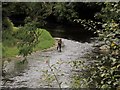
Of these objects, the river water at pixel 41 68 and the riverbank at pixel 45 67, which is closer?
the river water at pixel 41 68

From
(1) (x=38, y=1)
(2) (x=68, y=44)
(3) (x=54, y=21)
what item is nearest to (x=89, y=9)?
(3) (x=54, y=21)

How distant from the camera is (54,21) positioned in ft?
194

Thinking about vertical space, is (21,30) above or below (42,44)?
above

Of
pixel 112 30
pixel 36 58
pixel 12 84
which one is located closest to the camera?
pixel 112 30

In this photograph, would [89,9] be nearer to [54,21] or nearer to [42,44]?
[54,21]

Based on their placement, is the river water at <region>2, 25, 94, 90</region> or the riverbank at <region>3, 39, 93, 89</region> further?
the riverbank at <region>3, 39, 93, 89</region>

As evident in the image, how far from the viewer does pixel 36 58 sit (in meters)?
28.0

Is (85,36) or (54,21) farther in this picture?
(54,21)

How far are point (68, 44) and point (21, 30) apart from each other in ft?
88.6

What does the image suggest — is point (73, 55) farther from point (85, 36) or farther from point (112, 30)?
point (112, 30)

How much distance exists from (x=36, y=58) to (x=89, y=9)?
2698 cm

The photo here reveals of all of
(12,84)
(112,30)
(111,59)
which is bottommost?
(12,84)

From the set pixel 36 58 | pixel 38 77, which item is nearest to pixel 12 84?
pixel 38 77

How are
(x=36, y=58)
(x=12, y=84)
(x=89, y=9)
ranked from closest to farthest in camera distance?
(x=12, y=84), (x=36, y=58), (x=89, y=9)
